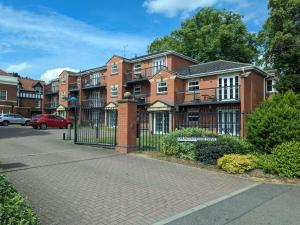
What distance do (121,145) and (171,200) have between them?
21.6ft

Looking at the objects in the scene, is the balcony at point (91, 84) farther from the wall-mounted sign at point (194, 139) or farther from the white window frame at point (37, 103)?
the wall-mounted sign at point (194, 139)

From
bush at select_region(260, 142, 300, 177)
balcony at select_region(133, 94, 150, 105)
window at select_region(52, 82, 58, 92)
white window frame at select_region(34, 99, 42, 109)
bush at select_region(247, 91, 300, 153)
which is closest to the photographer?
bush at select_region(260, 142, 300, 177)

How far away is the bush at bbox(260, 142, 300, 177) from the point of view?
29.1 ft

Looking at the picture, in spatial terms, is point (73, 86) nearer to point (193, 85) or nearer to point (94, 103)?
point (94, 103)

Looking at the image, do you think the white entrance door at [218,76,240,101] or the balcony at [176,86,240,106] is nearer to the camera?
the balcony at [176,86,240,106]

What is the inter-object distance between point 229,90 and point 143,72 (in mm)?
13060

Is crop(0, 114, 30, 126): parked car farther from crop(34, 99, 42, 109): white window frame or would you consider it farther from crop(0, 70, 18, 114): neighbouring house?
crop(34, 99, 42, 109): white window frame

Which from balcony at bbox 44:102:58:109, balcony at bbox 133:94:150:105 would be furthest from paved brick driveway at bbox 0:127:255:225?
balcony at bbox 44:102:58:109

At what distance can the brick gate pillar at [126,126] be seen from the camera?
12.6 m

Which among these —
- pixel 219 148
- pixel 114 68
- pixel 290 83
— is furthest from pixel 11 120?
pixel 219 148

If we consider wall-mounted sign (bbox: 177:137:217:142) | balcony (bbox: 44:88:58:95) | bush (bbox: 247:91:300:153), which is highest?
balcony (bbox: 44:88:58:95)

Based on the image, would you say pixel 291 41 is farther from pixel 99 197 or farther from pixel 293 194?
pixel 99 197

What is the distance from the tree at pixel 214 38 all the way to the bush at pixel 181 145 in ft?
103

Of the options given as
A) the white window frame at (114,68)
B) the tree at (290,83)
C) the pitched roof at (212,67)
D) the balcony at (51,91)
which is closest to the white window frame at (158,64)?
the pitched roof at (212,67)
